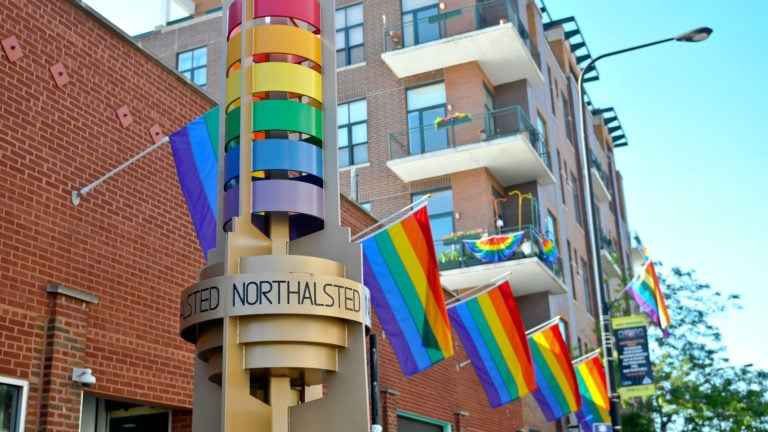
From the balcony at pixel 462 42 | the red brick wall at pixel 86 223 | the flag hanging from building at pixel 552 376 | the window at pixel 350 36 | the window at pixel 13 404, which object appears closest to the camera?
the window at pixel 13 404

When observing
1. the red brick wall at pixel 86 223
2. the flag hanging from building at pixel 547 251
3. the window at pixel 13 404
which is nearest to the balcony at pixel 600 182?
the flag hanging from building at pixel 547 251

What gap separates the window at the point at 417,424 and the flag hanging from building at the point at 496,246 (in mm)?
8005

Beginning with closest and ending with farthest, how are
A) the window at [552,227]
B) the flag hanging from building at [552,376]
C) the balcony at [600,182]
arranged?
1. the flag hanging from building at [552,376]
2. the window at [552,227]
3. the balcony at [600,182]

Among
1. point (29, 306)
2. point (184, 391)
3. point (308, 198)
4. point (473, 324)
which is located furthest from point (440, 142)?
point (308, 198)

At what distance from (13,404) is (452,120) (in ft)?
71.0

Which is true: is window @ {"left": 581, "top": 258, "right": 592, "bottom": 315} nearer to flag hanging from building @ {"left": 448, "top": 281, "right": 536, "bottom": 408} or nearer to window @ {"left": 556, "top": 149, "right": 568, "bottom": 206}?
window @ {"left": 556, "top": 149, "right": 568, "bottom": 206}

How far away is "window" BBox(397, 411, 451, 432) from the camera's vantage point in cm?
1884

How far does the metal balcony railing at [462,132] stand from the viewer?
2969cm

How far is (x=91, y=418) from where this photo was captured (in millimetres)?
11930

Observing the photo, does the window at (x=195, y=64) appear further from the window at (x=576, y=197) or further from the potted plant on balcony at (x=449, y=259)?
the window at (x=576, y=197)

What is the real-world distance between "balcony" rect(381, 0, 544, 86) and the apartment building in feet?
0.23

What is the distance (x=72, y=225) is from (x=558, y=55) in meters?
35.2

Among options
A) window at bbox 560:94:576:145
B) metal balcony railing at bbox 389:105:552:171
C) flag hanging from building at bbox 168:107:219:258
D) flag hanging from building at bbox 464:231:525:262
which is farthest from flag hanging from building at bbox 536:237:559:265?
flag hanging from building at bbox 168:107:219:258

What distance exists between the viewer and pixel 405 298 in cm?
1336
